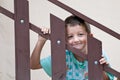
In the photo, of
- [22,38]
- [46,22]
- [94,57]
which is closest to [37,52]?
[22,38]

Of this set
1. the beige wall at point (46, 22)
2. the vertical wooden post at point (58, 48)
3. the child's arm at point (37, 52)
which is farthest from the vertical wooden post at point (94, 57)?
the beige wall at point (46, 22)

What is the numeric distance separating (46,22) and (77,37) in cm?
148

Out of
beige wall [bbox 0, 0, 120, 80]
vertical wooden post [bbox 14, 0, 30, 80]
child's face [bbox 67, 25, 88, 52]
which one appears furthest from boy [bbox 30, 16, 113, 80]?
beige wall [bbox 0, 0, 120, 80]

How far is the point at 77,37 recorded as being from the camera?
2.52m

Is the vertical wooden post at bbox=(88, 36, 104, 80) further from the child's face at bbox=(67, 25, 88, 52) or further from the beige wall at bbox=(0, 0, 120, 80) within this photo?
the beige wall at bbox=(0, 0, 120, 80)

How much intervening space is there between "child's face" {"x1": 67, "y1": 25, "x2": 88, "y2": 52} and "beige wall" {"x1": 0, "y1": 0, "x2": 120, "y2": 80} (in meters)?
1.43

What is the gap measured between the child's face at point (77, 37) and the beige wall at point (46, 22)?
1.43m

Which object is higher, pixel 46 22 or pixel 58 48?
pixel 46 22

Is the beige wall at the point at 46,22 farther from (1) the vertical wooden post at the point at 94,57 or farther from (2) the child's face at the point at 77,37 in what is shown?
(1) the vertical wooden post at the point at 94,57

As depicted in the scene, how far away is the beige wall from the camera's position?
12.9 ft

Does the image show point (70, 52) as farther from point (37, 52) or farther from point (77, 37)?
point (37, 52)

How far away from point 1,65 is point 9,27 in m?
0.38

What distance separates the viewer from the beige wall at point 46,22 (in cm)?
392

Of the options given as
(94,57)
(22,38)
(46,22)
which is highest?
(46,22)
